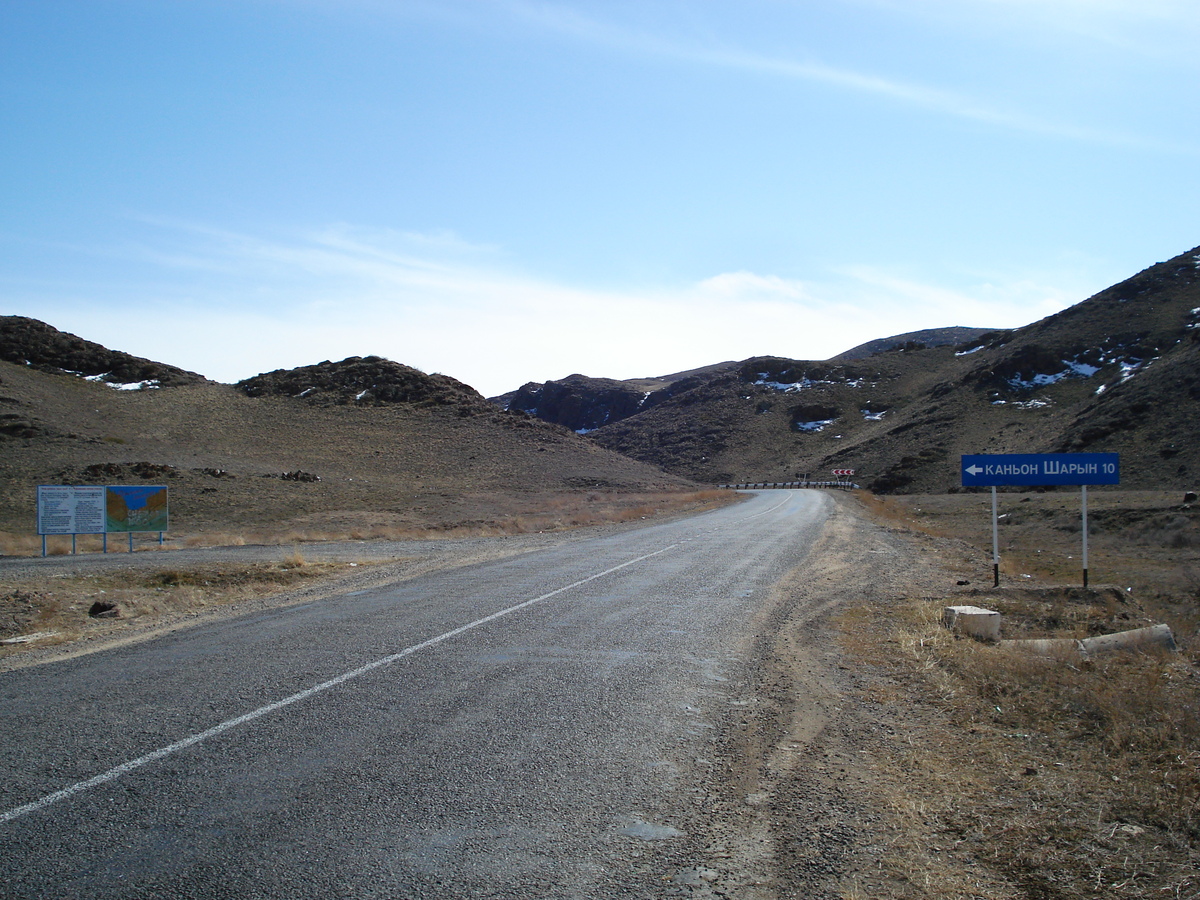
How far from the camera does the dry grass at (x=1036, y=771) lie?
11.9 feet

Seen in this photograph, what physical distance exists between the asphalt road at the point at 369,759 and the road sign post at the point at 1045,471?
5.97m

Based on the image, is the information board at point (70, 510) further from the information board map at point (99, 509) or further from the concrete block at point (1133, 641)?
the concrete block at point (1133, 641)

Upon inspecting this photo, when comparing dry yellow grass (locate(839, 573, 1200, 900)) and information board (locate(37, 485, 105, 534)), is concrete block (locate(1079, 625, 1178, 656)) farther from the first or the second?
information board (locate(37, 485, 105, 534))

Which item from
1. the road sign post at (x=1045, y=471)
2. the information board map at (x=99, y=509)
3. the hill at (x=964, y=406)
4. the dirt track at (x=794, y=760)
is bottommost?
the dirt track at (x=794, y=760)

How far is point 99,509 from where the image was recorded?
22359mm

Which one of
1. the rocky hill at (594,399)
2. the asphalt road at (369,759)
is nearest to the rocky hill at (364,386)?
the asphalt road at (369,759)

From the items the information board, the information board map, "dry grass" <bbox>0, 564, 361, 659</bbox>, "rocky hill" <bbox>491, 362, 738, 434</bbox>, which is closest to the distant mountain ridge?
"rocky hill" <bbox>491, 362, 738, 434</bbox>

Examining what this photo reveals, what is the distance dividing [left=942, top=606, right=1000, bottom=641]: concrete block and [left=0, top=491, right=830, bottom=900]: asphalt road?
2.48 m

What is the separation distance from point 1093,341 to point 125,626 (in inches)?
4052

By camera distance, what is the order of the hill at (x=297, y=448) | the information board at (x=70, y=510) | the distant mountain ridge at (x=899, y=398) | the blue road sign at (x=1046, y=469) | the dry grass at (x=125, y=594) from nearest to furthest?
the dry grass at (x=125, y=594), the blue road sign at (x=1046, y=469), the information board at (x=70, y=510), the hill at (x=297, y=448), the distant mountain ridge at (x=899, y=398)

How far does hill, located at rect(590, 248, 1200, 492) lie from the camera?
58.6 metres

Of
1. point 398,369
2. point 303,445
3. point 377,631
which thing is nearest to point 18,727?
point 377,631

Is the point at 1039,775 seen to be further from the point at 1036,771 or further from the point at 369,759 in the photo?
the point at 369,759

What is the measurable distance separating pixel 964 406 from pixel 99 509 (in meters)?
89.7
